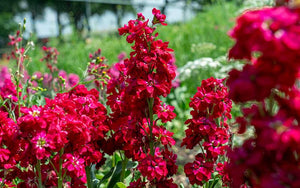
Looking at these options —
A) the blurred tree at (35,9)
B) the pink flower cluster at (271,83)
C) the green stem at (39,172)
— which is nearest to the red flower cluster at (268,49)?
the pink flower cluster at (271,83)

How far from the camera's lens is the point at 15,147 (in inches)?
54.4

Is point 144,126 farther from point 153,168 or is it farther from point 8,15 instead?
point 8,15

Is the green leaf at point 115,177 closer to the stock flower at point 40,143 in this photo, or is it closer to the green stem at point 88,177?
the green stem at point 88,177

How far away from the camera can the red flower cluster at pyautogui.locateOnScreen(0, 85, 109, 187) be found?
1229mm

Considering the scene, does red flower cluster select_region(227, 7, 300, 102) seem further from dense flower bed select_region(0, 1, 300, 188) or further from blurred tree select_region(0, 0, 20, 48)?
blurred tree select_region(0, 0, 20, 48)

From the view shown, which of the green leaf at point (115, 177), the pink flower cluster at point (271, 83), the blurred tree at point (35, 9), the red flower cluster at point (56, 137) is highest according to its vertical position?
the blurred tree at point (35, 9)

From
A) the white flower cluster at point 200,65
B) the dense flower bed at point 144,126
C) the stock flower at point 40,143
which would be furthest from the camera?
the white flower cluster at point 200,65

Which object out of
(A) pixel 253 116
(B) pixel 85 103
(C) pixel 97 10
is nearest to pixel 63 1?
(C) pixel 97 10

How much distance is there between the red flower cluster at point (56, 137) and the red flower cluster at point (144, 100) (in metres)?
0.11

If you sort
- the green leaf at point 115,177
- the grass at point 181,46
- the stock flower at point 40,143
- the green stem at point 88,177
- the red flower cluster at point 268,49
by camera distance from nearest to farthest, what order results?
the red flower cluster at point 268,49 → the stock flower at point 40,143 → the green stem at point 88,177 → the green leaf at point 115,177 → the grass at point 181,46

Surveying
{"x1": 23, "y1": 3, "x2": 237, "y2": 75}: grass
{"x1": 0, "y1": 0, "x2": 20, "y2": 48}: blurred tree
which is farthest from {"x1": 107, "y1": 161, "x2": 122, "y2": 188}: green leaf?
{"x1": 0, "y1": 0, "x2": 20, "y2": 48}: blurred tree

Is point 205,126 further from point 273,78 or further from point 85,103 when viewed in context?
point 273,78

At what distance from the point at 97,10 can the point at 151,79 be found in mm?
10686

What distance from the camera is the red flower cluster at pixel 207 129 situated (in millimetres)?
1414
